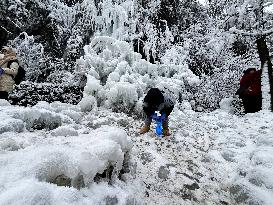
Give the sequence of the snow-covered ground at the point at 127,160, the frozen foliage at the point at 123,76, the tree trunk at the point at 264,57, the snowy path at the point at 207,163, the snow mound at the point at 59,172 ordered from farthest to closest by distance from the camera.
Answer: the tree trunk at the point at 264,57
the frozen foliage at the point at 123,76
the snowy path at the point at 207,163
the snow-covered ground at the point at 127,160
the snow mound at the point at 59,172

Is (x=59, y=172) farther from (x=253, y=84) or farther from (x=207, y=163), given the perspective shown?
(x=253, y=84)

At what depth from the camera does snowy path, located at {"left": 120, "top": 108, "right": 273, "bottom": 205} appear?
A: 3.44 meters

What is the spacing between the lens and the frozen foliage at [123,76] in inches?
256

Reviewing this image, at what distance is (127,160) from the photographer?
363cm

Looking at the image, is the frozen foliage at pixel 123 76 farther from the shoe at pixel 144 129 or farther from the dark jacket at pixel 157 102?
the dark jacket at pixel 157 102

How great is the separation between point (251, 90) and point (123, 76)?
3035 millimetres

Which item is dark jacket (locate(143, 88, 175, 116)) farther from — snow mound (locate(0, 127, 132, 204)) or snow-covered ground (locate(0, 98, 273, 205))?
snow mound (locate(0, 127, 132, 204))

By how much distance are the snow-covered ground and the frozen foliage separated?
435 millimetres

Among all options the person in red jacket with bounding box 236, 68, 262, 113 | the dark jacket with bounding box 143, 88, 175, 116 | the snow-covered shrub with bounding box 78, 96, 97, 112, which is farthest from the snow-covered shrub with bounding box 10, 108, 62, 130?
the person in red jacket with bounding box 236, 68, 262, 113

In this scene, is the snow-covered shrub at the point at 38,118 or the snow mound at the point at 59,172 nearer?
the snow mound at the point at 59,172

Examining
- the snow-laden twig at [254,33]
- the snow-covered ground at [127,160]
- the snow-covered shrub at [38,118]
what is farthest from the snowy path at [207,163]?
the snow-laden twig at [254,33]

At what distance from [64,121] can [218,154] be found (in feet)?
8.03

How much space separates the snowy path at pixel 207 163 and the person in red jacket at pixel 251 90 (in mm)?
1169

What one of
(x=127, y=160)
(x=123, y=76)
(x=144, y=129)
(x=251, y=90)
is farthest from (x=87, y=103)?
(x=251, y=90)
